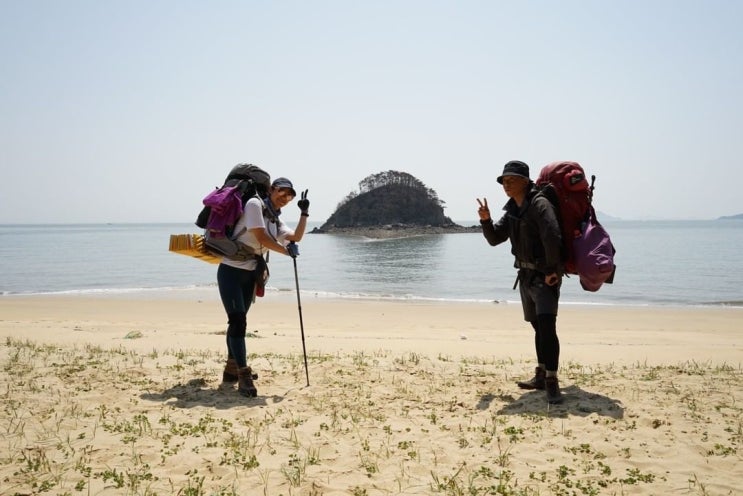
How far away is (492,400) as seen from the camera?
5.33 m

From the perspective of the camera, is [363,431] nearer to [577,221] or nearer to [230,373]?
[230,373]

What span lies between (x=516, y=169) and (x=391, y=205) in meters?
97.8

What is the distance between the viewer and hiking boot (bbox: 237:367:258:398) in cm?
542

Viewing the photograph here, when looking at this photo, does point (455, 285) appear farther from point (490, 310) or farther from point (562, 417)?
point (562, 417)

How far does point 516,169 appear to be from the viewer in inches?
208

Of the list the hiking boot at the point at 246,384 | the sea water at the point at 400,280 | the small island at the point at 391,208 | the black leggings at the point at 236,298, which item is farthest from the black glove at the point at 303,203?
the small island at the point at 391,208

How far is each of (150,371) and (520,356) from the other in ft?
18.8

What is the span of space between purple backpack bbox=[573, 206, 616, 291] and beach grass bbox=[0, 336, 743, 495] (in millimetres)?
1319

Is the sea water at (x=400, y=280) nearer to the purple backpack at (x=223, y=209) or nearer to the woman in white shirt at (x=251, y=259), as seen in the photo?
the woman in white shirt at (x=251, y=259)

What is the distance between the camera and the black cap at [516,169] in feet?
17.3

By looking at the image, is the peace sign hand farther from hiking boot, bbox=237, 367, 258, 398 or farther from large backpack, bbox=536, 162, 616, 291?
hiking boot, bbox=237, 367, 258, 398

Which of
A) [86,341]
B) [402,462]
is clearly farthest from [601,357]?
[86,341]

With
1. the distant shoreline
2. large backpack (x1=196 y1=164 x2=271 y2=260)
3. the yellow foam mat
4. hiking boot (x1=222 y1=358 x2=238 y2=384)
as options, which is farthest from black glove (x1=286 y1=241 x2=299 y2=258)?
the distant shoreline

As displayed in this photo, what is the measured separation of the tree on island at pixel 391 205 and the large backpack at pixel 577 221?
307 feet
